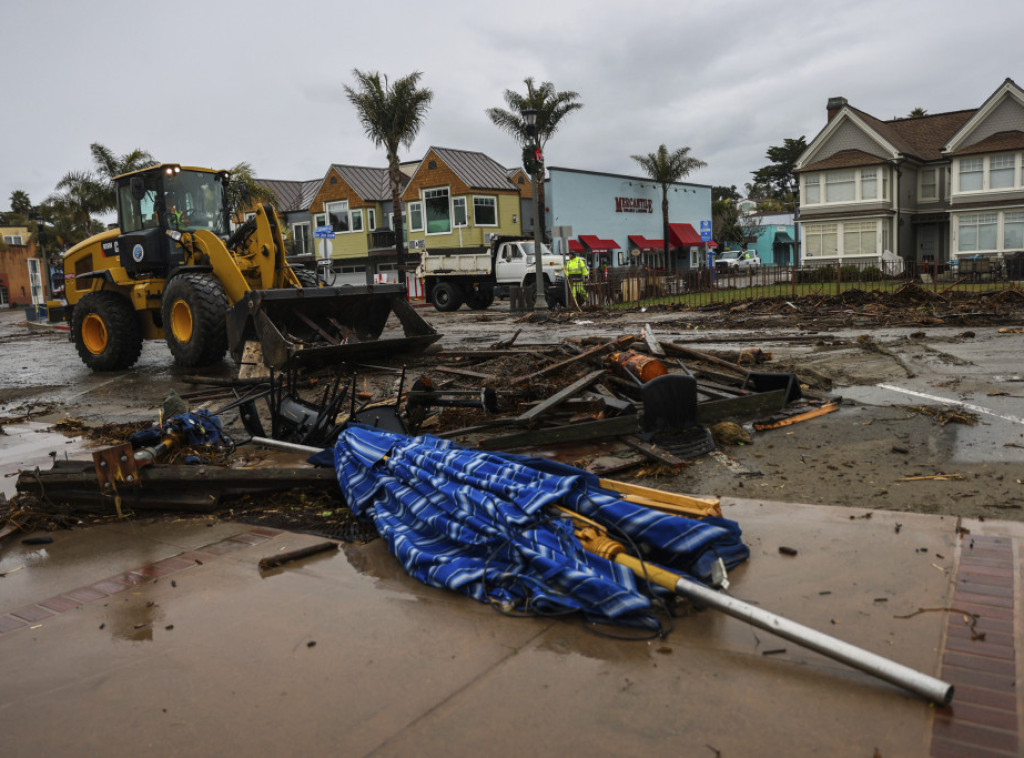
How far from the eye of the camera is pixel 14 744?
2.73 metres

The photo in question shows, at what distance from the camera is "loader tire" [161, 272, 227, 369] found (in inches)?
484

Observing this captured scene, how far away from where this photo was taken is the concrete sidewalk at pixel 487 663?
102 inches

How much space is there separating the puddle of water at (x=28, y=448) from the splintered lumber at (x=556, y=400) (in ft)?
12.9

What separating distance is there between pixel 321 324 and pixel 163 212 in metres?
4.00

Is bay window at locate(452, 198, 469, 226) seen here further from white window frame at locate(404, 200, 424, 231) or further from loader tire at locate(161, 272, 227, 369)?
loader tire at locate(161, 272, 227, 369)

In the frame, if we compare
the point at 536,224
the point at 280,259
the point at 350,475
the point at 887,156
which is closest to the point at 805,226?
the point at 887,156

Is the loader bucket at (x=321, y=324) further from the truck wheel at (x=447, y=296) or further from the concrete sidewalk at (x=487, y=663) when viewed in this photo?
the truck wheel at (x=447, y=296)

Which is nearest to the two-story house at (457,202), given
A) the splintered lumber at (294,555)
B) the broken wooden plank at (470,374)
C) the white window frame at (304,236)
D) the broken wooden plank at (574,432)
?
the white window frame at (304,236)

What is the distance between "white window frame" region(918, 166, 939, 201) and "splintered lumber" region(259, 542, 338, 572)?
163 feet

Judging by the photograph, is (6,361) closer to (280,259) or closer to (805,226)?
(280,259)

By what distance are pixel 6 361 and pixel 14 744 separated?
19345 millimetres

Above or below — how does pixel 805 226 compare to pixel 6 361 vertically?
above

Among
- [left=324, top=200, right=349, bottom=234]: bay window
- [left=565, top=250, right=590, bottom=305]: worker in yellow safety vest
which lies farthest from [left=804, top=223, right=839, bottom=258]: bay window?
[left=324, top=200, right=349, bottom=234]: bay window

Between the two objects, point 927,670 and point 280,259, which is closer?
point 927,670
